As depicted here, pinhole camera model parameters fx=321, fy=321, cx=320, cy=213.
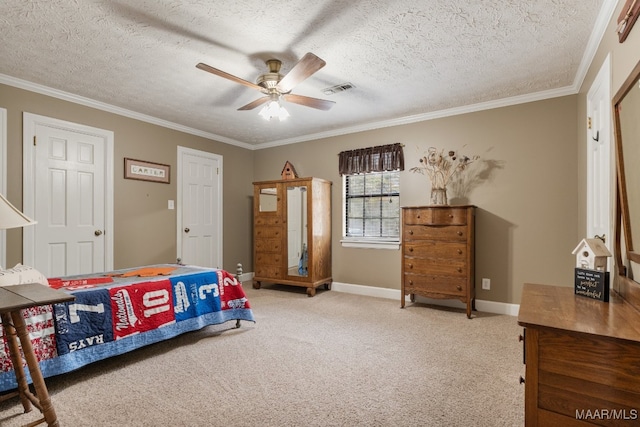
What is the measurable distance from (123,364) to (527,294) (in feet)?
9.10

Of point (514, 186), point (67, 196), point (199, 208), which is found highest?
point (514, 186)

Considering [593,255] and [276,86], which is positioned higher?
[276,86]

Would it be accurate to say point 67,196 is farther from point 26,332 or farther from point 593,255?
point 593,255

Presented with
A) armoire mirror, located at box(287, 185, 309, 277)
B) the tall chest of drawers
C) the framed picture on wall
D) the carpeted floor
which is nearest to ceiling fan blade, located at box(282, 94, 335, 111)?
the tall chest of drawers

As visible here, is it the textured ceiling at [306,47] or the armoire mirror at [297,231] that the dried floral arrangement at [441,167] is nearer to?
the textured ceiling at [306,47]

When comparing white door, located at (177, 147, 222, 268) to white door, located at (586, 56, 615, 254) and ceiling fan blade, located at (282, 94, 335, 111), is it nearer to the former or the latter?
ceiling fan blade, located at (282, 94, 335, 111)

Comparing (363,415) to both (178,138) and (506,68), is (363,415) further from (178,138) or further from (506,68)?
(178,138)

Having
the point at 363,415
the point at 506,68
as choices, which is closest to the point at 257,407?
the point at 363,415

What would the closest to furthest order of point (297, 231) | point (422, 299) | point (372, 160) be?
1. point (422, 299)
2. point (372, 160)
3. point (297, 231)

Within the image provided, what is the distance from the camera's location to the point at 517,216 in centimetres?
364

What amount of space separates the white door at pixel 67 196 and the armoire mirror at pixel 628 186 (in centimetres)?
468

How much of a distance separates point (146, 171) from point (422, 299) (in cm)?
402

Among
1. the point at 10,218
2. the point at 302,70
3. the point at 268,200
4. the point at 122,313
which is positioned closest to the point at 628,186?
the point at 302,70

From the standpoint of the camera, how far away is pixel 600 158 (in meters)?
2.46
